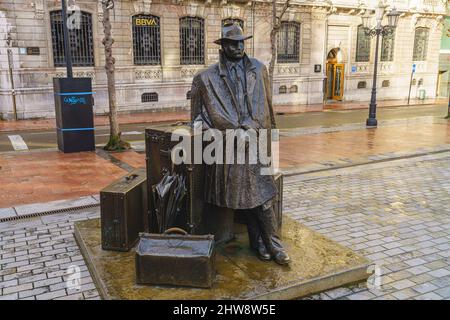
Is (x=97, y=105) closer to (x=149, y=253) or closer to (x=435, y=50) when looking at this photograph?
(x=149, y=253)

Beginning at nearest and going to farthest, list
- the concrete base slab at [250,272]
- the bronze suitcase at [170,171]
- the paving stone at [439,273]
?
1. the concrete base slab at [250,272]
2. the bronze suitcase at [170,171]
3. the paving stone at [439,273]

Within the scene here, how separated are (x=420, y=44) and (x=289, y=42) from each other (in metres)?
12.1

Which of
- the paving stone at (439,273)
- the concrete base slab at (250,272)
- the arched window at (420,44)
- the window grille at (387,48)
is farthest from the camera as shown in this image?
the arched window at (420,44)

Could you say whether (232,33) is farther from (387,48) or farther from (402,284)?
(387,48)

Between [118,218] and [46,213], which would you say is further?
[46,213]

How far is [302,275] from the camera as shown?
4566 mm

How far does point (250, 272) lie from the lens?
15.2 feet

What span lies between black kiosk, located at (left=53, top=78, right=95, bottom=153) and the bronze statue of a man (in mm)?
8077

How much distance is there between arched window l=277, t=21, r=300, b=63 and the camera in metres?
25.7

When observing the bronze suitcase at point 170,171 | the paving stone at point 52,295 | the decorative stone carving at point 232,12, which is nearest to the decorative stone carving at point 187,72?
the decorative stone carving at point 232,12

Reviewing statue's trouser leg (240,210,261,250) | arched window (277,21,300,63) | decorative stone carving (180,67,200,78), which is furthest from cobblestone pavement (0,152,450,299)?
arched window (277,21,300,63)

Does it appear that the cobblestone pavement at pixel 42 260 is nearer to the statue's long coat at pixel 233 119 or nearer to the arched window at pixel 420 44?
the statue's long coat at pixel 233 119

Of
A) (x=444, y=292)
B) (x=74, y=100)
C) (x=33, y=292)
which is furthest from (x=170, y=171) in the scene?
(x=74, y=100)

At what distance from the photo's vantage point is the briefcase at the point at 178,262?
431cm
